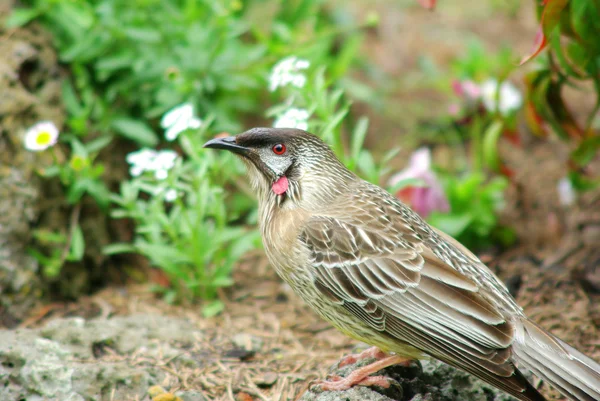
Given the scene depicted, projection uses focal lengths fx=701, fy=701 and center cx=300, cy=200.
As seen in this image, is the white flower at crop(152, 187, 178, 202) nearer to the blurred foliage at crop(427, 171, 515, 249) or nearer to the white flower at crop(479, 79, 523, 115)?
the blurred foliage at crop(427, 171, 515, 249)

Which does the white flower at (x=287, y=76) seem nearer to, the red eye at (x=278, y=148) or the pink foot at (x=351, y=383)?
the red eye at (x=278, y=148)

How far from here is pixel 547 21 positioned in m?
4.30

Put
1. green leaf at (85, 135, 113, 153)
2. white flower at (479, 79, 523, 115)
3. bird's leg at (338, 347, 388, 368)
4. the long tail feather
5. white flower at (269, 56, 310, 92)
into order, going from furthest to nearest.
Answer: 1. white flower at (479, 79, 523, 115)
2. green leaf at (85, 135, 113, 153)
3. white flower at (269, 56, 310, 92)
4. bird's leg at (338, 347, 388, 368)
5. the long tail feather

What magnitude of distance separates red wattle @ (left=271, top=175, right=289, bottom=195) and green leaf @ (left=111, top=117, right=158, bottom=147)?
1719 millimetres

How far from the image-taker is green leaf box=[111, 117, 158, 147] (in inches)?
221

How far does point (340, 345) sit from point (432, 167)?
207 centimetres

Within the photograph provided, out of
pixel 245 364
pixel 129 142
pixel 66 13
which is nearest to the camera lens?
pixel 245 364

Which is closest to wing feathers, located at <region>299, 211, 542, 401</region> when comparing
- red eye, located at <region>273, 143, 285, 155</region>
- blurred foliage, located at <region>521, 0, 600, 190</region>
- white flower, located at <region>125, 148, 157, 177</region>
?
red eye, located at <region>273, 143, 285, 155</region>

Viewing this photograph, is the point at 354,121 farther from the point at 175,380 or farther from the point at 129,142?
the point at 175,380

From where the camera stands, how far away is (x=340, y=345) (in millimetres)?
4852

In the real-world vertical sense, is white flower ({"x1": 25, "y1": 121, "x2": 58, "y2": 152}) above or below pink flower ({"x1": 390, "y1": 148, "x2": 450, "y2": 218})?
above

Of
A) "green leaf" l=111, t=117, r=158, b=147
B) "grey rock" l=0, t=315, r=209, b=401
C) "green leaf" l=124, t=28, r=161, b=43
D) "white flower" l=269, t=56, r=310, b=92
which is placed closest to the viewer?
"grey rock" l=0, t=315, r=209, b=401

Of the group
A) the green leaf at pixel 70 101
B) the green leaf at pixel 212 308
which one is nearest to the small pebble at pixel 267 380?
the green leaf at pixel 212 308

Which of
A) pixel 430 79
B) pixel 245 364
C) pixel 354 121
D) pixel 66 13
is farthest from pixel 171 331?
pixel 430 79
